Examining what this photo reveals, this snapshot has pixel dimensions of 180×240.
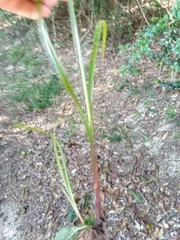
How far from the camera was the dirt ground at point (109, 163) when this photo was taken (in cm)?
127

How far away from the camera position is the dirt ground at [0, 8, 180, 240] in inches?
50.0

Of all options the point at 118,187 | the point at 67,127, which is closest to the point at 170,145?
the point at 118,187

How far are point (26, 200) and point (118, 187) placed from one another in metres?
0.40

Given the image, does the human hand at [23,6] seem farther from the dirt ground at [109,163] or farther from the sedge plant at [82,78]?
the dirt ground at [109,163]

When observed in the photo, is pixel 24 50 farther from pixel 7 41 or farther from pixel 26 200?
pixel 26 200

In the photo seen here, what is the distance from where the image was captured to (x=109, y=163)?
4.80 feet

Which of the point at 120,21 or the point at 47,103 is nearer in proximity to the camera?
the point at 47,103

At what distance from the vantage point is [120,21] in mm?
2156

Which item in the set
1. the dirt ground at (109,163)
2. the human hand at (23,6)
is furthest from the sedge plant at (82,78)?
the dirt ground at (109,163)

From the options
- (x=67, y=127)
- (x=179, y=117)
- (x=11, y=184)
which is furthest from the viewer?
(x=67, y=127)

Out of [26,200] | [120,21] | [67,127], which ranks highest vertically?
[120,21]

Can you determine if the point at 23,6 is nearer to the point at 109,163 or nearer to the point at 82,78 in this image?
the point at 82,78

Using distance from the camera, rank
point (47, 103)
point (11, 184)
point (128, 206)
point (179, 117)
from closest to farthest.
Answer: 1. point (128, 206)
2. point (11, 184)
3. point (179, 117)
4. point (47, 103)

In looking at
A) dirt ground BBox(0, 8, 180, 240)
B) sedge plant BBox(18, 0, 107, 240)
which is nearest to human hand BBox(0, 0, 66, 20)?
sedge plant BBox(18, 0, 107, 240)
